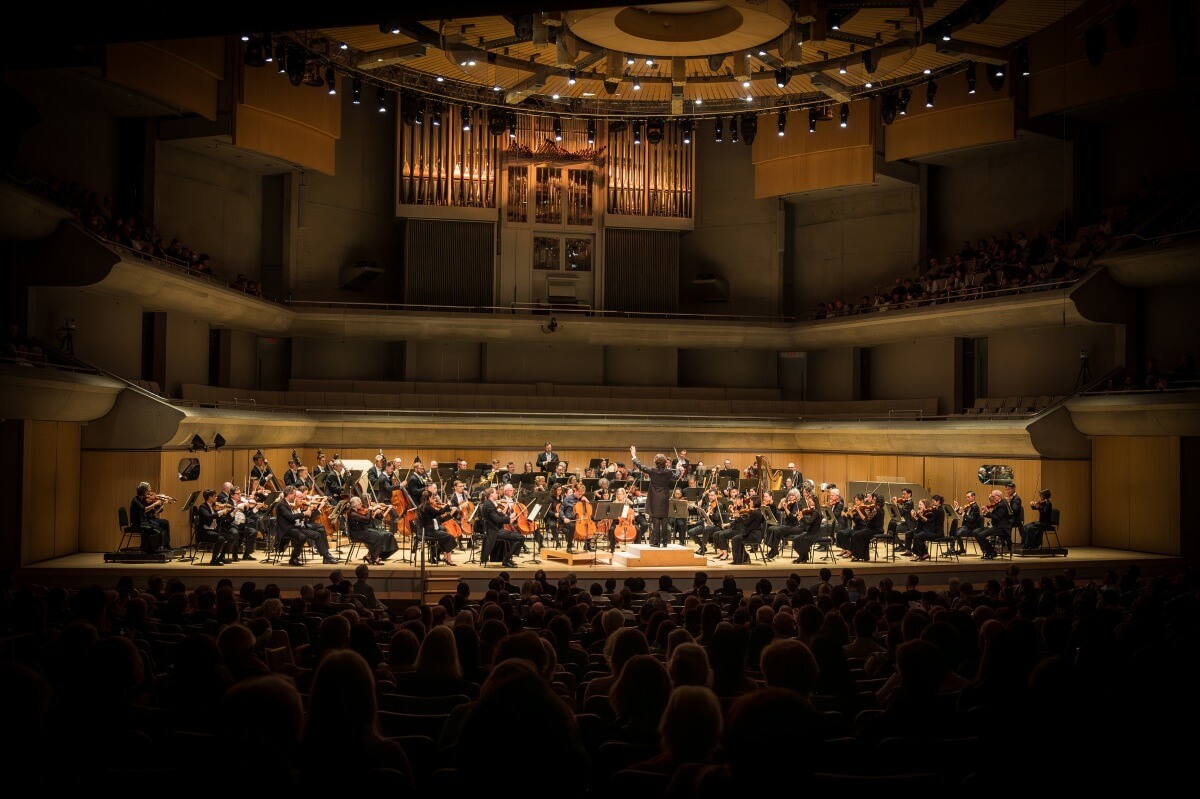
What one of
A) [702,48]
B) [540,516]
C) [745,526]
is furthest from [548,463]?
[702,48]

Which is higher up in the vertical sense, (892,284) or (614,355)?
(892,284)

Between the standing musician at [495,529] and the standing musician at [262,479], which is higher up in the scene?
the standing musician at [262,479]

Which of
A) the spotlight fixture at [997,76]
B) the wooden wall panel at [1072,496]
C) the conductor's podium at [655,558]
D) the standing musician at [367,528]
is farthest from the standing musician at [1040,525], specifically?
the standing musician at [367,528]

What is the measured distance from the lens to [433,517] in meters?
14.2

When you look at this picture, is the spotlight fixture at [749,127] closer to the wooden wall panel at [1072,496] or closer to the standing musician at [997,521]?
the wooden wall panel at [1072,496]

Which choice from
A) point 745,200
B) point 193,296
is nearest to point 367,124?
point 193,296

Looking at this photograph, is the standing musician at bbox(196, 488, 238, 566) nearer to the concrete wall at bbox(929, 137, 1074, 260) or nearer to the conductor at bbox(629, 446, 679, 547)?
the conductor at bbox(629, 446, 679, 547)

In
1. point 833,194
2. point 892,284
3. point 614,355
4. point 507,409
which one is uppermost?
point 833,194

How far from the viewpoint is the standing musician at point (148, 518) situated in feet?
46.4

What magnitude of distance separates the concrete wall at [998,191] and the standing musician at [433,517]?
15380mm

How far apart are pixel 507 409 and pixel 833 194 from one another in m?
10.3

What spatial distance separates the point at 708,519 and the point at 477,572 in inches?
163

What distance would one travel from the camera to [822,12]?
52.0 feet

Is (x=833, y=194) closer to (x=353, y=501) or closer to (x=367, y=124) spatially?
(x=367, y=124)
